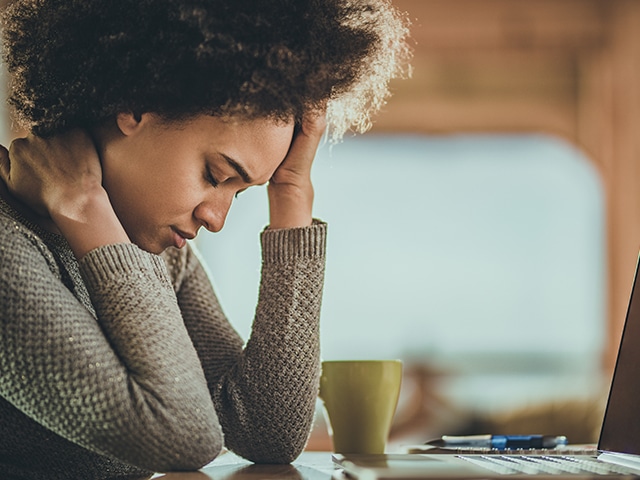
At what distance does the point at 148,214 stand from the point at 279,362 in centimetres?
24

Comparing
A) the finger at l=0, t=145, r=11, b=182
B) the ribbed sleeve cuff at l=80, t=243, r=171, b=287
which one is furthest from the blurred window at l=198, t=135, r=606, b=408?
the ribbed sleeve cuff at l=80, t=243, r=171, b=287

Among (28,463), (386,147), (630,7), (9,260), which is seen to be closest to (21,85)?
(9,260)

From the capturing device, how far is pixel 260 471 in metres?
0.89

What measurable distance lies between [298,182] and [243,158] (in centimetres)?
20

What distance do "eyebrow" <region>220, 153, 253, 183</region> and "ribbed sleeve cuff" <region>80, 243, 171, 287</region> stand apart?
14 centimetres

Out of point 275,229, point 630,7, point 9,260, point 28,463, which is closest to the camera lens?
point 9,260

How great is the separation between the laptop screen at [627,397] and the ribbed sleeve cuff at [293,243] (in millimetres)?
374

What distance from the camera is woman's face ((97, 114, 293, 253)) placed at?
907 millimetres

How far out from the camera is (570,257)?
14.8 ft

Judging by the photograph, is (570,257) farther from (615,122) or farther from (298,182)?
(298,182)

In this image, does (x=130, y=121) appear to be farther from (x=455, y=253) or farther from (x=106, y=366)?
(x=455, y=253)

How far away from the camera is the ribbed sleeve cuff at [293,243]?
1.05 meters

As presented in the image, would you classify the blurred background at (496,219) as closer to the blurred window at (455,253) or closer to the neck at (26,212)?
the blurred window at (455,253)

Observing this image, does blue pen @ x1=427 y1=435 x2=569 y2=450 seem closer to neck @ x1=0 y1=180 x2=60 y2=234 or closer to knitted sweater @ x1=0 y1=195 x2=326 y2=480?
knitted sweater @ x1=0 y1=195 x2=326 y2=480
